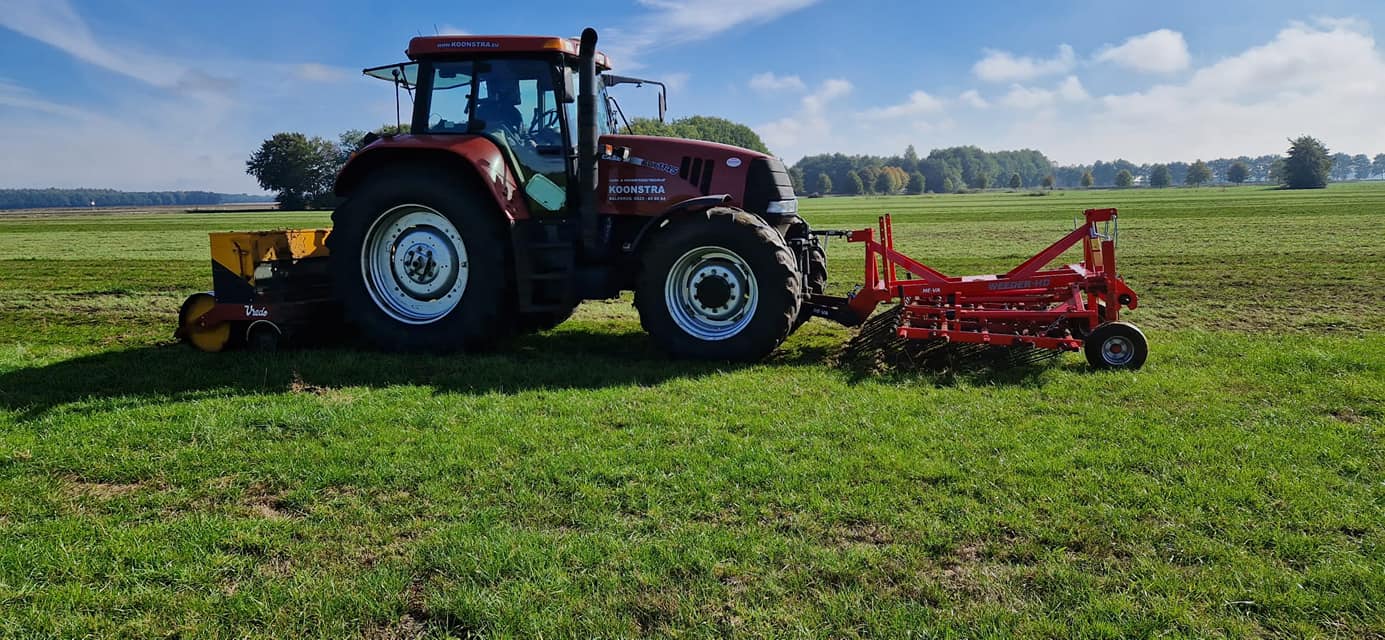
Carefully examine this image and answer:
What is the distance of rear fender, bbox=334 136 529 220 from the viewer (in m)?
7.39

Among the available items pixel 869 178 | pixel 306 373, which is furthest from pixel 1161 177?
pixel 306 373

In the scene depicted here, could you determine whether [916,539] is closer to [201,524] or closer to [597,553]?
[597,553]

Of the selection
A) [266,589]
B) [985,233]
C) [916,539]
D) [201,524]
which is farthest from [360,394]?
[985,233]

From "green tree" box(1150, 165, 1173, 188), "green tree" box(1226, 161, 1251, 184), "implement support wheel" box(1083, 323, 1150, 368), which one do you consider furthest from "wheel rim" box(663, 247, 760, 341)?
"green tree" box(1150, 165, 1173, 188)

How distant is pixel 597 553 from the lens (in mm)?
3539

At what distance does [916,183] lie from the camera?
168875 millimetres

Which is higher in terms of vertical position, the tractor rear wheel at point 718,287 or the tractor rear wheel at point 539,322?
the tractor rear wheel at point 718,287

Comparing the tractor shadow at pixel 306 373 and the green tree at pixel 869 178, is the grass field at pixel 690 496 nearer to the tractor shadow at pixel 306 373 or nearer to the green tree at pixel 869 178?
the tractor shadow at pixel 306 373

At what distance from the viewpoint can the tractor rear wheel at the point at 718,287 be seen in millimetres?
7121

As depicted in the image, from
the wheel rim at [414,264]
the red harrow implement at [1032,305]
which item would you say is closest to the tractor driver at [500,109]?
the wheel rim at [414,264]

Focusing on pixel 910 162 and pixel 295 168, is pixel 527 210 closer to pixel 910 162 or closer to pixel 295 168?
pixel 295 168

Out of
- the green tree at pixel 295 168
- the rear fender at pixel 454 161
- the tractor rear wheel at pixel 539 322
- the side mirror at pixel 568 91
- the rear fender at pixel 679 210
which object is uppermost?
the green tree at pixel 295 168

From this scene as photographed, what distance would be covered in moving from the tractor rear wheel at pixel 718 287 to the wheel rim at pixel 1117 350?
2.57 meters

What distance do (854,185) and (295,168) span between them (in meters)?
98.2
